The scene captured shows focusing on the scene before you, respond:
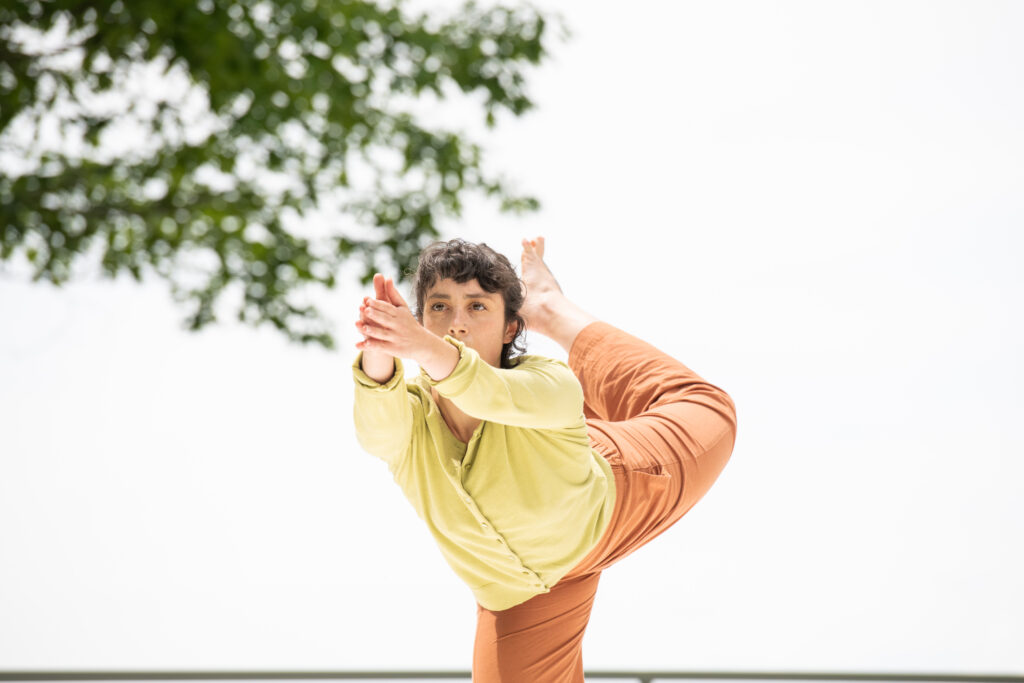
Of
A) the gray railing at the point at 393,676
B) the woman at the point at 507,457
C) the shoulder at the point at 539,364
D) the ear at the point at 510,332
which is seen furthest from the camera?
the gray railing at the point at 393,676

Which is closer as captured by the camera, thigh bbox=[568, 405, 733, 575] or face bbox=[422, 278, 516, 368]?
face bbox=[422, 278, 516, 368]

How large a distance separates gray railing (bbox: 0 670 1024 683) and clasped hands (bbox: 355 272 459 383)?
1134mm

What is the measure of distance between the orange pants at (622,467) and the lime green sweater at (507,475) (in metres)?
0.06

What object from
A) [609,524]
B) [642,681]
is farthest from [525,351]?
[642,681]

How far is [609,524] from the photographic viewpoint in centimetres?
132

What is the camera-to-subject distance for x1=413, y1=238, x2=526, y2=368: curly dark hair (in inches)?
45.2

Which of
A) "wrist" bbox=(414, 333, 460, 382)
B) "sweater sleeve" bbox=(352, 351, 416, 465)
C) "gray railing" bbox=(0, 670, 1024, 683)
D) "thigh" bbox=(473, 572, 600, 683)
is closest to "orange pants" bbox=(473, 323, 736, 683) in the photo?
"thigh" bbox=(473, 572, 600, 683)

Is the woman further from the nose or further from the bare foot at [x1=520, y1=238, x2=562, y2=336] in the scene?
the bare foot at [x1=520, y1=238, x2=562, y2=336]

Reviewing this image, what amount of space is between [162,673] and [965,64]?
3.09 metres

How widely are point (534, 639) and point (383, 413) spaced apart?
418mm

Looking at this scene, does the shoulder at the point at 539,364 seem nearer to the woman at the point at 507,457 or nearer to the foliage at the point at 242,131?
the woman at the point at 507,457

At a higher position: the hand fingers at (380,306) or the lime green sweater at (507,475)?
the hand fingers at (380,306)

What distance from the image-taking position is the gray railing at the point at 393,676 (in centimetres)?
193

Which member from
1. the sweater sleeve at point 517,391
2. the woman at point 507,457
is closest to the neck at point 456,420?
the woman at point 507,457
